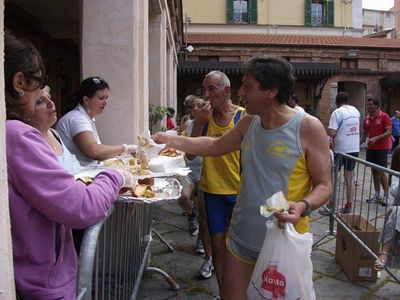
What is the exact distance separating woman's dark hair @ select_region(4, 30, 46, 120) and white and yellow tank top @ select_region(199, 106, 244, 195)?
212cm

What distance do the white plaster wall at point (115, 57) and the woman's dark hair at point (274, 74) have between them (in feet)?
5.16

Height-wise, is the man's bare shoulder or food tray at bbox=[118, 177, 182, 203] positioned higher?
the man's bare shoulder

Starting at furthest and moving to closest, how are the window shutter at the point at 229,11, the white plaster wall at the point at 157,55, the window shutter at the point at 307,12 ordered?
the window shutter at the point at 307,12, the window shutter at the point at 229,11, the white plaster wall at the point at 157,55

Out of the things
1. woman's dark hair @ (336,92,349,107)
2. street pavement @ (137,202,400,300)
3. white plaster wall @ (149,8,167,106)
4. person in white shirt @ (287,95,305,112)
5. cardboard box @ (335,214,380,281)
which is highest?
white plaster wall @ (149,8,167,106)

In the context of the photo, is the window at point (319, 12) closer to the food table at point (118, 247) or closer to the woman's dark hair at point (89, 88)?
the woman's dark hair at point (89, 88)

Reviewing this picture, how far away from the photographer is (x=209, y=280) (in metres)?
3.99

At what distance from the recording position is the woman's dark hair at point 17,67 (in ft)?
4.56

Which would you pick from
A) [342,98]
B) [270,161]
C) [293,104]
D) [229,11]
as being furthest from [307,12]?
[270,161]

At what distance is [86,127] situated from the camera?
2.97 meters

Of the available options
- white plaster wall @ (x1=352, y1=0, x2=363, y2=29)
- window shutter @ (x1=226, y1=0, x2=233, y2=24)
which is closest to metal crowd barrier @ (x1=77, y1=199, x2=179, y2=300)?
window shutter @ (x1=226, y1=0, x2=233, y2=24)

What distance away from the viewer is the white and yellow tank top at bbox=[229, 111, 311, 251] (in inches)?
87.4

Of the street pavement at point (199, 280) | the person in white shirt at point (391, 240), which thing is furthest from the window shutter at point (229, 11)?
the person in white shirt at point (391, 240)

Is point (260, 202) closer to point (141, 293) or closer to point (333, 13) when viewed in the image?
point (141, 293)

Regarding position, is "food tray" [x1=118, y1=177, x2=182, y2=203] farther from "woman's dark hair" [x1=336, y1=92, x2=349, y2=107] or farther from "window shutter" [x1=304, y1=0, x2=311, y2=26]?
"window shutter" [x1=304, y1=0, x2=311, y2=26]
